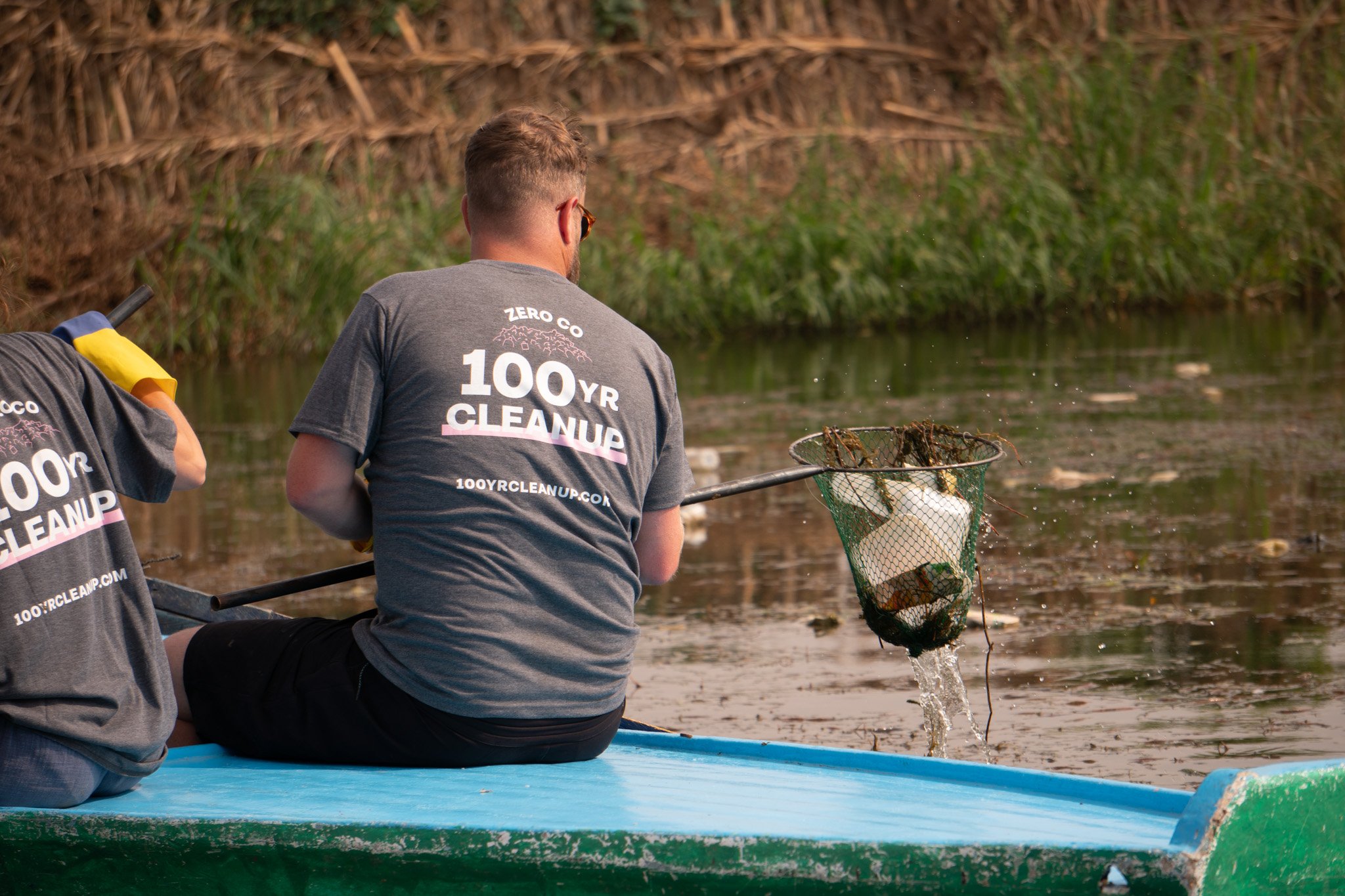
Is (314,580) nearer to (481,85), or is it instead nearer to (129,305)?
(129,305)

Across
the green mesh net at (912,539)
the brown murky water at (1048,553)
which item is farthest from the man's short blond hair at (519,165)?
the brown murky water at (1048,553)

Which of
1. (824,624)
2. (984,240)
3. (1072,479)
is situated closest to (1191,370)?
(984,240)

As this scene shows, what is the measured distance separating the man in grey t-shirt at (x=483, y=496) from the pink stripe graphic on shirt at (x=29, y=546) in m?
0.40

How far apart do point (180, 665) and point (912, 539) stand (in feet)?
5.26

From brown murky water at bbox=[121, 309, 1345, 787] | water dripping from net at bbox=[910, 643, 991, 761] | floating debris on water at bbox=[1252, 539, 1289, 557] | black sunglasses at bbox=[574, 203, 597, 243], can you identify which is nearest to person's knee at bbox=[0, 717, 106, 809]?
black sunglasses at bbox=[574, 203, 597, 243]

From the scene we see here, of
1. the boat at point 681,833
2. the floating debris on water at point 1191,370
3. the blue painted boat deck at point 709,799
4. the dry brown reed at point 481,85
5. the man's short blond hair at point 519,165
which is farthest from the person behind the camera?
the dry brown reed at point 481,85

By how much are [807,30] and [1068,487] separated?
10.4 m

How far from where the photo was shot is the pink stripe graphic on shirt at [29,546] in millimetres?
2771

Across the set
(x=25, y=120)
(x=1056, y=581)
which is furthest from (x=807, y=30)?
(x=1056, y=581)

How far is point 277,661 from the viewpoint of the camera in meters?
3.27

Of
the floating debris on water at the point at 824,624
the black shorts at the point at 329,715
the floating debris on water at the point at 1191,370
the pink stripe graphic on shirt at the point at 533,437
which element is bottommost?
the floating debris on water at the point at 824,624

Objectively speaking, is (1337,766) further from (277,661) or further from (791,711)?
(791,711)

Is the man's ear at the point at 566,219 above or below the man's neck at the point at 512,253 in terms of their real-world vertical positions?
above

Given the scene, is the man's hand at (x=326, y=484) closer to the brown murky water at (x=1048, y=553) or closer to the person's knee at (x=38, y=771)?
the person's knee at (x=38, y=771)
